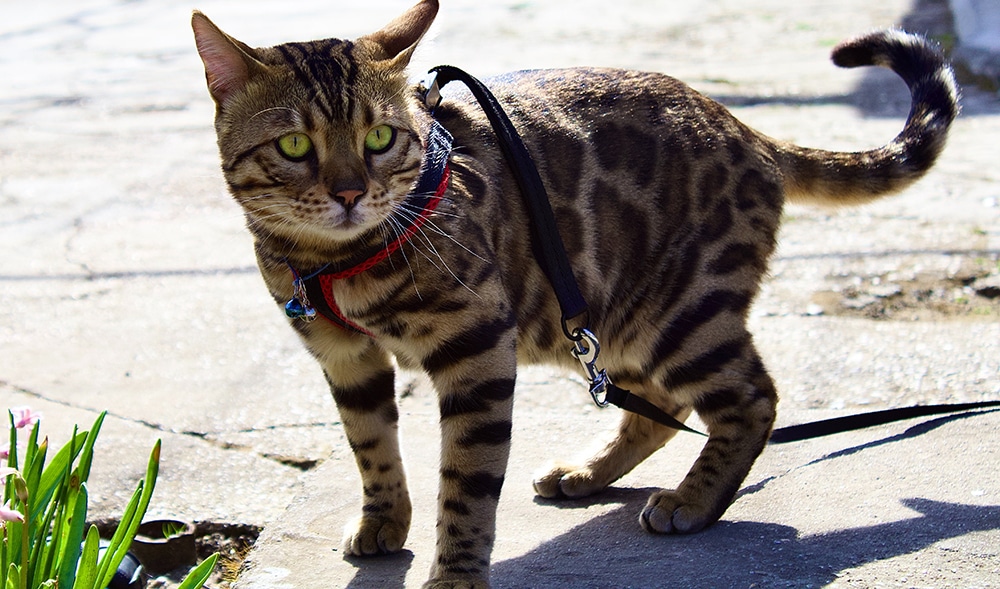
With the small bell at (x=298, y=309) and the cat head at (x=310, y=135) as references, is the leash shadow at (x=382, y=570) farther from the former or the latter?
the cat head at (x=310, y=135)

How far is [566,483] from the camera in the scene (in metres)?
2.84

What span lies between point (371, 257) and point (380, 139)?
268 mm

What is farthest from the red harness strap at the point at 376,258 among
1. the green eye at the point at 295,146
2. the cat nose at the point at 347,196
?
the green eye at the point at 295,146

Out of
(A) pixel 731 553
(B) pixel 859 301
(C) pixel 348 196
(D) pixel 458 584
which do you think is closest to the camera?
(C) pixel 348 196

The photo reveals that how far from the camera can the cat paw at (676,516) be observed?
2604 millimetres

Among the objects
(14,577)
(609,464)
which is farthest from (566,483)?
(14,577)

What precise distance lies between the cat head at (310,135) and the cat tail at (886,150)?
1.20 metres

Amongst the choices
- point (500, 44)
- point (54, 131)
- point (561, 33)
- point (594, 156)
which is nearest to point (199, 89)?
point (54, 131)

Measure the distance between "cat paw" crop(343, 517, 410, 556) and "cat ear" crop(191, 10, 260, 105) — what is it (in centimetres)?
110

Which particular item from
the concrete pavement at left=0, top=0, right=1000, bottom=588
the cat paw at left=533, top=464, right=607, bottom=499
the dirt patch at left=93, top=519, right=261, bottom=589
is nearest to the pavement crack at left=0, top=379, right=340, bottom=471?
the concrete pavement at left=0, top=0, right=1000, bottom=588

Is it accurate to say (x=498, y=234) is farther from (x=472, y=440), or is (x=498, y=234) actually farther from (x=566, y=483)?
(x=566, y=483)

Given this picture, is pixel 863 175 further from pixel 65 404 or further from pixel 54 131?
pixel 54 131

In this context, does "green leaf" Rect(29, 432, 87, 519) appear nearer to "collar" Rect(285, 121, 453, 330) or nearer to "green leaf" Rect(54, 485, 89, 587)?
"green leaf" Rect(54, 485, 89, 587)

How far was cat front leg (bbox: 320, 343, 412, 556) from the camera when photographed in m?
2.62
